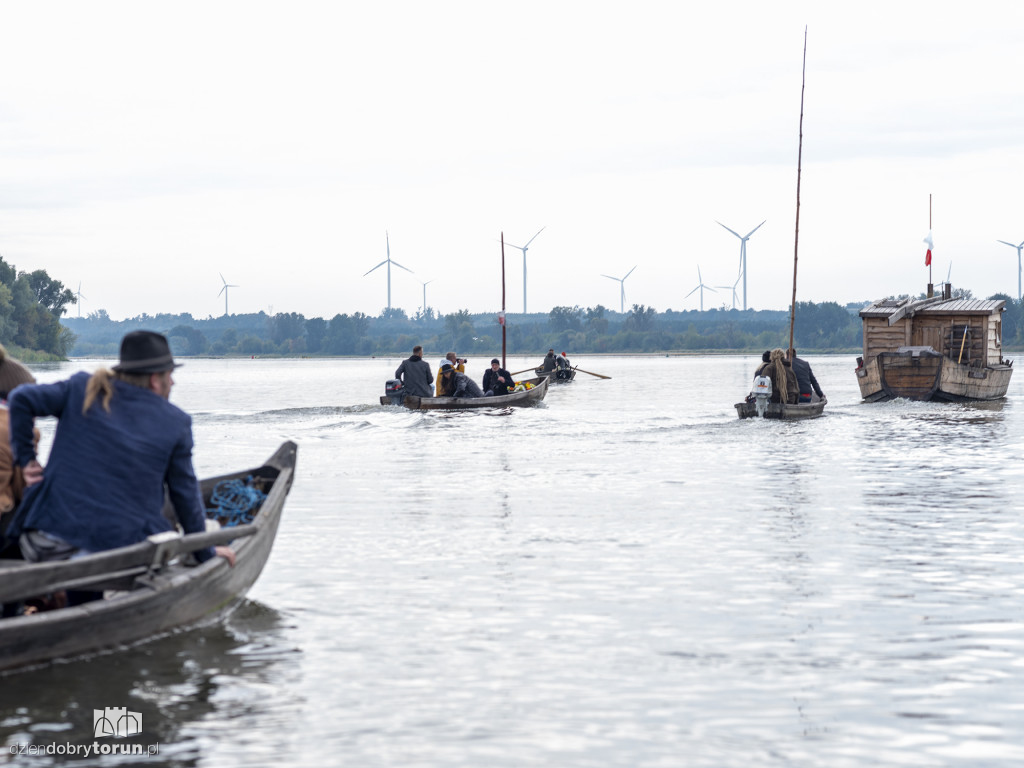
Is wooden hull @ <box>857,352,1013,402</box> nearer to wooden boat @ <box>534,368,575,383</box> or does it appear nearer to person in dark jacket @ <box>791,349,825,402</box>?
person in dark jacket @ <box>791,349,825,402</box>

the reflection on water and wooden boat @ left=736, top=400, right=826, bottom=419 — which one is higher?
the reflection on water

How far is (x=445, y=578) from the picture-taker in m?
11.1

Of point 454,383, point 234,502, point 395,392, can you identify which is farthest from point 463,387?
point 234,502

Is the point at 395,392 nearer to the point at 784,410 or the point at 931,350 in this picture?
the point at 784,410

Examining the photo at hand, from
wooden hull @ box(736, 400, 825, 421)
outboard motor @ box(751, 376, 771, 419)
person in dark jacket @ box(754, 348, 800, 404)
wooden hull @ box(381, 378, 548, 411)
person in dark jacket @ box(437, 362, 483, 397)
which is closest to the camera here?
outboard motor @ box(751, 376, 771, 419)

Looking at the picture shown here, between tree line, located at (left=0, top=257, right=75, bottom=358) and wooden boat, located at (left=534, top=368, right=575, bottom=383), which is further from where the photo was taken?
tree line, located at (left=0, top=257, right=75, bottom=358)

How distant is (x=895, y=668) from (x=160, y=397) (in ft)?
16.0

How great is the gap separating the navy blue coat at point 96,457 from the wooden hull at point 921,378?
32705mm

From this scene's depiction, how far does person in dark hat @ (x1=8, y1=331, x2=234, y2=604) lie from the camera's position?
7.29 metres

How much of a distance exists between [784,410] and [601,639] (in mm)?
22745

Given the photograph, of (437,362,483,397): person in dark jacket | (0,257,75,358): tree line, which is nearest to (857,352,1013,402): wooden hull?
(437,362,483,397): person in dark jacket

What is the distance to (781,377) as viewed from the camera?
102ft

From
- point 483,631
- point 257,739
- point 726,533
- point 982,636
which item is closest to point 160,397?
point 257,739

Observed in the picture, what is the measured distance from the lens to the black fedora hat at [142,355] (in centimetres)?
730
